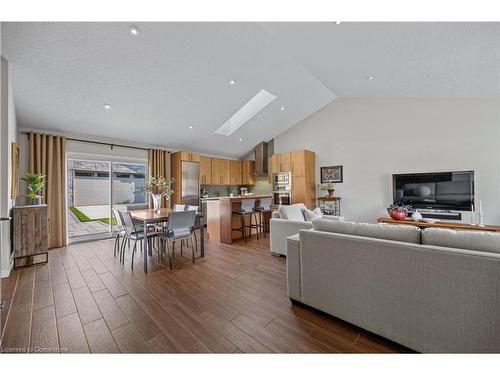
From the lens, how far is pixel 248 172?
7340 millimetres

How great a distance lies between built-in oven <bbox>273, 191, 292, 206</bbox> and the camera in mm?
5793

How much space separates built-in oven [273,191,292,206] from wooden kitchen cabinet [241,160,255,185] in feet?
4.70

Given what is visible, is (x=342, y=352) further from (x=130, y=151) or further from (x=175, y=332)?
(x=130, y=151)

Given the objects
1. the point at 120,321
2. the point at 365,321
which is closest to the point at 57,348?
the point at 120,321

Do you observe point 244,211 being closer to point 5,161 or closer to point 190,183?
point 190,183

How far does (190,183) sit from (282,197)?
2642 millimetres

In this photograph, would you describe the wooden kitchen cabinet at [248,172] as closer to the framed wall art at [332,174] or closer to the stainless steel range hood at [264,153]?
the stainless steel range hood at [264,153]

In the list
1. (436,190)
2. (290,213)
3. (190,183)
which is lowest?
(290,213)

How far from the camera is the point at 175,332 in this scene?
1.58m

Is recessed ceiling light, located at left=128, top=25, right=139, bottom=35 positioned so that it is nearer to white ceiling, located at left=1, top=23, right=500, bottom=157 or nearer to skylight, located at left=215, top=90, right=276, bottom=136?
white ceiling, located at left=1, top=23, right=500, bottom=157

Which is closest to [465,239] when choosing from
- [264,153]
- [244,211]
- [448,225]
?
[448,225]

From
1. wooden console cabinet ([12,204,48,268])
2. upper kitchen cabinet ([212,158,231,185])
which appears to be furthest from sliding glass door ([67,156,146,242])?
upper kitchen cabinet ([212,158,231,185])

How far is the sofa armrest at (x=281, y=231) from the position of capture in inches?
122
